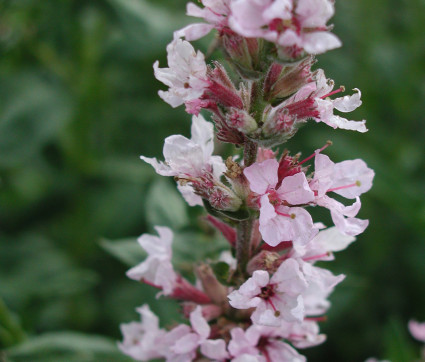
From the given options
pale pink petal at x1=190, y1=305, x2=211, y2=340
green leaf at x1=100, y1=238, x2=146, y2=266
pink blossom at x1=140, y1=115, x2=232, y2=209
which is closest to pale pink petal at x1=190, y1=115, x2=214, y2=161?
pink blossom at x1=140, y1=115, x2=232, y2=209

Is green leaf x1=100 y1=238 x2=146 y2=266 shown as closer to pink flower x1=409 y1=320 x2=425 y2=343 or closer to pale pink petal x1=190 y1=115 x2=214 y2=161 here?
pale pink petal x1=190 y1=115 x2=214 y2=161

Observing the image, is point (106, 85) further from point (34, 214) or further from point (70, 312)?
point (70, 312)

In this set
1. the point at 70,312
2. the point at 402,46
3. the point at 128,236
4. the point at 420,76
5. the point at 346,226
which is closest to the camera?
the point at 346,226

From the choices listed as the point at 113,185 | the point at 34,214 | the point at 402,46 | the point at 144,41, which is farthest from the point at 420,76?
the point at 34,214

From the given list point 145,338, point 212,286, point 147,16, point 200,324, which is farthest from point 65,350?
point 147,16

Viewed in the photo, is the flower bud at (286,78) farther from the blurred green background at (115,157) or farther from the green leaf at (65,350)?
the green leaf at (65,350)

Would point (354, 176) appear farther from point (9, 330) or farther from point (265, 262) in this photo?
point (9, 330)

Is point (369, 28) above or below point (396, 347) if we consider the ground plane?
above
